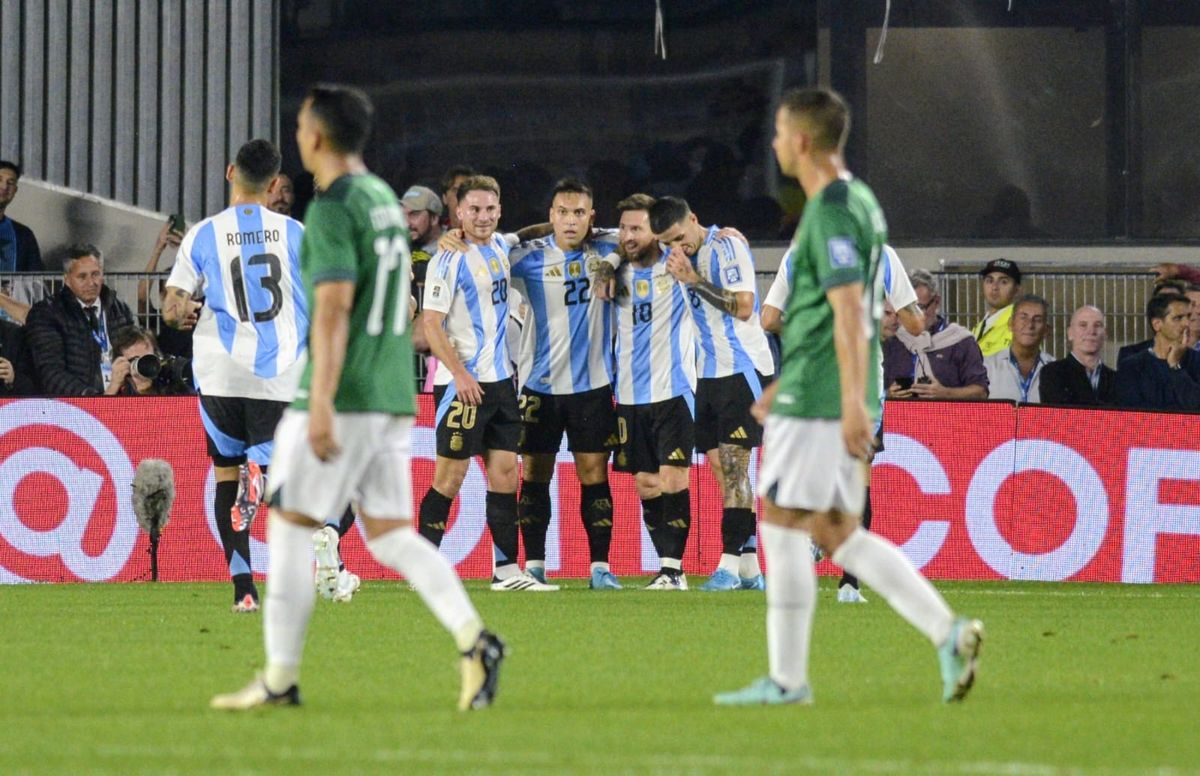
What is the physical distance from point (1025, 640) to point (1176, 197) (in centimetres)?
1175

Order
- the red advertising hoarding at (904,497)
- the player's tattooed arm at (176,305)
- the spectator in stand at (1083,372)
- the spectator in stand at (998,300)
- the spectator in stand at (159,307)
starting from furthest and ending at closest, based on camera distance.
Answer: the spectator in stand at (998,300) < the spectator in stand at (159,307) < the spectator in stand at (1083,372) < the red advertising hoarding at (904,497) < the player's tattooed arm at (176,305)

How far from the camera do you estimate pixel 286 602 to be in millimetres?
6719

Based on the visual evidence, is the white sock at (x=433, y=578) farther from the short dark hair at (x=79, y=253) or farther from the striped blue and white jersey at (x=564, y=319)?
the short dark hair at (x=79, y=253)

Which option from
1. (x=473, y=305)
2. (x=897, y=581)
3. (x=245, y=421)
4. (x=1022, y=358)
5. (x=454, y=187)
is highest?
(x=454, y=187)

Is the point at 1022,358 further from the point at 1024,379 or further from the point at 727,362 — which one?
the point at 727,362

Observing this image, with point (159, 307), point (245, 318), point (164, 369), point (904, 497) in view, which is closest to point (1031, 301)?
point (904, 497)

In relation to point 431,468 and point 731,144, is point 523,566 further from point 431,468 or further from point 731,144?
point 731,144

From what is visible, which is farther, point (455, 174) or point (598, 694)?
point (455, 174)

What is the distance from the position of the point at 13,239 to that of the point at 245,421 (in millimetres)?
5910

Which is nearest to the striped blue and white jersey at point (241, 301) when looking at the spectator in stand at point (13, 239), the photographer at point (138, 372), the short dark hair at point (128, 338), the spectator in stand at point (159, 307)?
the photographer at point (138, 372)

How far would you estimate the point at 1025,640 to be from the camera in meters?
9.67

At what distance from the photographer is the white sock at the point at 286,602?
6723mm

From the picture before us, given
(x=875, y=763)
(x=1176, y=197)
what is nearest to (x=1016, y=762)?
(x=875, y=763)

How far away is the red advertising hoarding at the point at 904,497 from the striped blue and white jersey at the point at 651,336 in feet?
5.05
